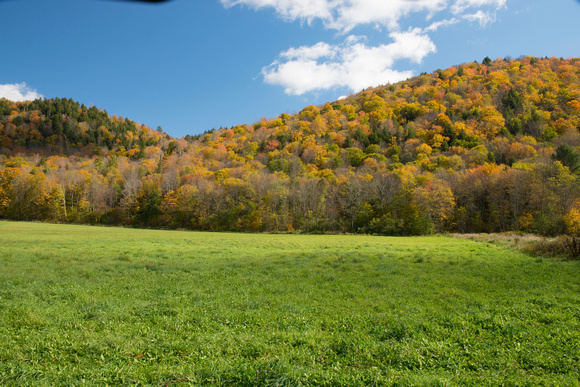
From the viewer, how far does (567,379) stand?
17.3 feet

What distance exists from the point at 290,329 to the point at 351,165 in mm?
107900

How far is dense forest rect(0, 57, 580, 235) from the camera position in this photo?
66.6 meters

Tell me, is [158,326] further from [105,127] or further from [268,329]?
[105,127]

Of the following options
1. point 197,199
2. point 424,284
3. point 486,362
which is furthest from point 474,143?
point 486,362

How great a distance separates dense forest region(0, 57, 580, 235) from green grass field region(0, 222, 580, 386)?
49.9 meters

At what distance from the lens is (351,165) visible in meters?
112

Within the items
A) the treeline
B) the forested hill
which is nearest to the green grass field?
the treeline

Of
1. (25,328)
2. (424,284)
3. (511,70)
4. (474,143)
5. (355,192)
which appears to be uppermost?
(511,70)

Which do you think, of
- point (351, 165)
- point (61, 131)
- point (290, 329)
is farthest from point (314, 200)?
point (61, 131)

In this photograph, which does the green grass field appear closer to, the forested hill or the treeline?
the treeline

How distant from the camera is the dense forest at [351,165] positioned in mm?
66562

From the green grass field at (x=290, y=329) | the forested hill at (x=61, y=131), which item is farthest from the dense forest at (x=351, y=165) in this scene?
the green grass field at (x=290, y=329)

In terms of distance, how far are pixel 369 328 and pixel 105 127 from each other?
208m

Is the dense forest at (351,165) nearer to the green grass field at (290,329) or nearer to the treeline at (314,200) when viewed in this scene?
the treeline at (314,200)
